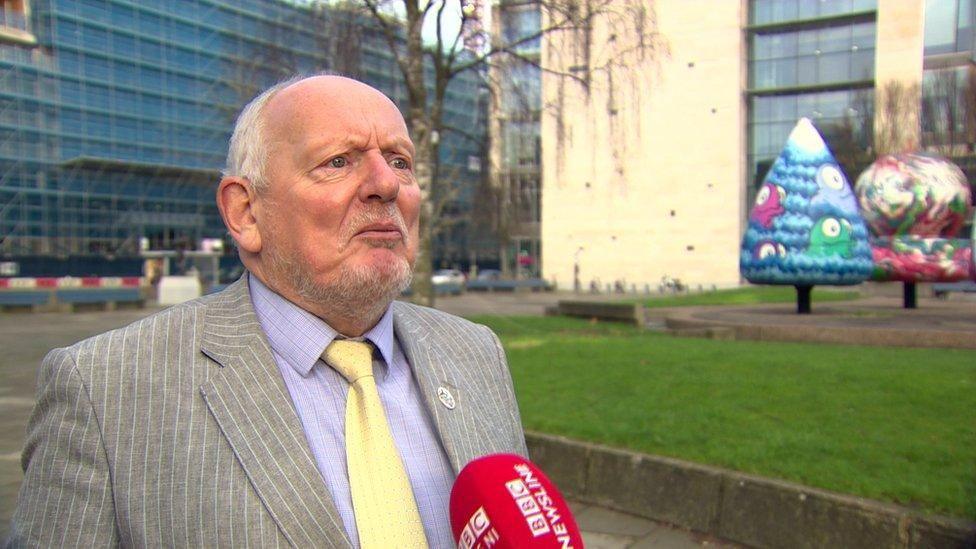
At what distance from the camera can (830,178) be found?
14.5 metres

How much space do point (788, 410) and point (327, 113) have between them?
550 centimetres

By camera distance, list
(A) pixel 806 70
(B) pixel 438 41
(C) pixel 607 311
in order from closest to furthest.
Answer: (B) pixel 438 41 < (C) pixel 607 311 < (A) pixel 806 70

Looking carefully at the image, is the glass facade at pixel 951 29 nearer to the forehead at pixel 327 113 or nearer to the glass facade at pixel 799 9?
the forehead at pixel 327 113

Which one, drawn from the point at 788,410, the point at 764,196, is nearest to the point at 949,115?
the point at 764,196

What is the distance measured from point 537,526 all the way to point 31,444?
1.03m

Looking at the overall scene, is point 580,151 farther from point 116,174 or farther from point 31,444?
point 31,444

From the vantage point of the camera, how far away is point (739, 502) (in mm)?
4582

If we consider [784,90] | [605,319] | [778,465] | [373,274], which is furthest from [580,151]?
[373,274]

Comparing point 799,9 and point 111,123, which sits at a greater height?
point 799,9

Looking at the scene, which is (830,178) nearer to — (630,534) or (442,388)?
(630,534)

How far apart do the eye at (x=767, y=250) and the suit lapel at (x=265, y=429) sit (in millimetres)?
13958

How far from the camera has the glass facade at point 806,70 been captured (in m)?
39.8

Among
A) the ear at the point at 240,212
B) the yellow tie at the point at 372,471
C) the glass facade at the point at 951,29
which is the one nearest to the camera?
the yellow tie at the point at 372,471

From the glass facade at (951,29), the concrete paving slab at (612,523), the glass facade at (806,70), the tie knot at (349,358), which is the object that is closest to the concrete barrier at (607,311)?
the glass facade at (951,29)
